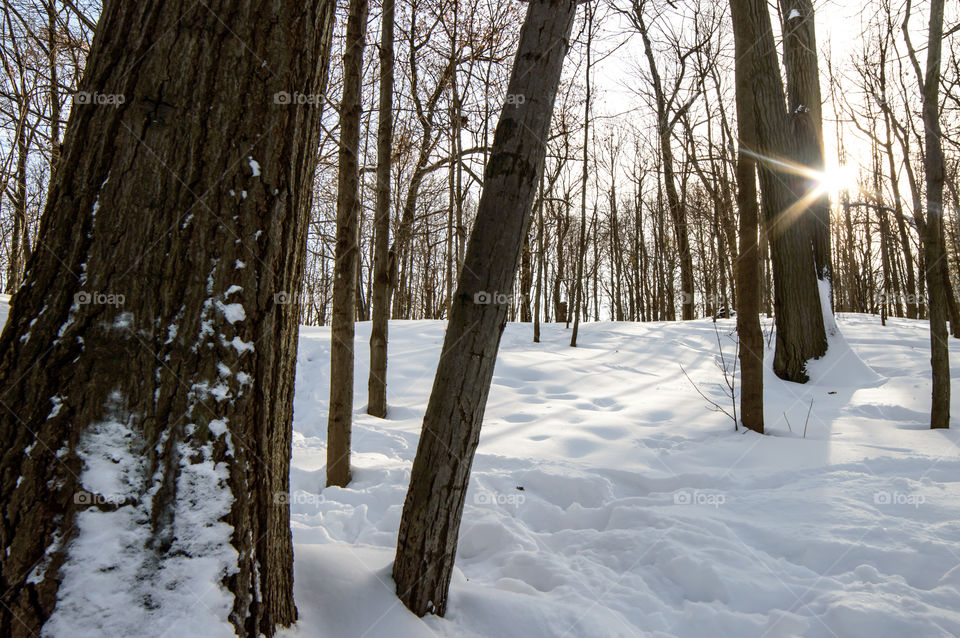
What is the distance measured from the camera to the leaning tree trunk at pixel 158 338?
1.10m

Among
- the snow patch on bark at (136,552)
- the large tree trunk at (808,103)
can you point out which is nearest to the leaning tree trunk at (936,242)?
the large tree trunk at (808,103)

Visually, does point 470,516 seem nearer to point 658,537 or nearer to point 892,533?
point 658,537

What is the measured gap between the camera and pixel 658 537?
2.56 metres

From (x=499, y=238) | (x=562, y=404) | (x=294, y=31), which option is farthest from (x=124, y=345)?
(x=562, y=404)

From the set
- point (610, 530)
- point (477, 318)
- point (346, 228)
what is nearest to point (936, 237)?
point (610, 530)

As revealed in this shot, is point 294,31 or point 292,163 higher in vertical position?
point 294,31

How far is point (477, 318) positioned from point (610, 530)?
1.77 metres

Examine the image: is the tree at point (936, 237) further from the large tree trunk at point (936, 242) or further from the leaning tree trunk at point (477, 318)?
the leaning tree trunk at point (477, 318)

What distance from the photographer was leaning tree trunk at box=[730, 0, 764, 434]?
14.0ft

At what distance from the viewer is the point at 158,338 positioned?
1217mm

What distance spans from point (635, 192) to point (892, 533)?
2168cm

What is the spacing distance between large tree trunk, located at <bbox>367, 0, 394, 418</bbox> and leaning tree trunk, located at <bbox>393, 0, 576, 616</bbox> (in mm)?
3254

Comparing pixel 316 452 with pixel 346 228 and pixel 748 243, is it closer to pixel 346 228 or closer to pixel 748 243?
pixel 346 228

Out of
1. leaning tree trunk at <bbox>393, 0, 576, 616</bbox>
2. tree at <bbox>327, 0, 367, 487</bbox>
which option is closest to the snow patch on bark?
leaning tree trunk at <bbox>393, 0, 576, 616</bbox>
